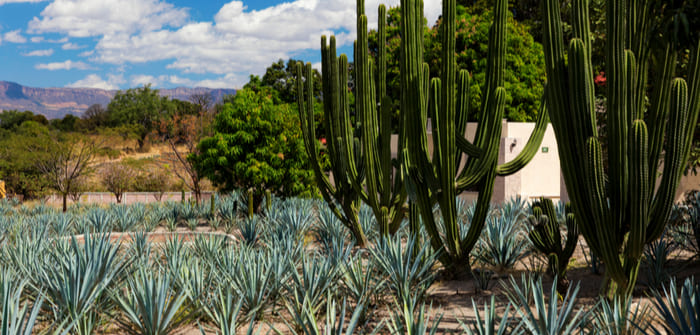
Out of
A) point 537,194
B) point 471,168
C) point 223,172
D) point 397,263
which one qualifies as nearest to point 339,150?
point 471,168

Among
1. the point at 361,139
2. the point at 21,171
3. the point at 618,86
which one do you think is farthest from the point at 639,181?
the point at 21,171

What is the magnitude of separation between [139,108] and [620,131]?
6310 centimetres

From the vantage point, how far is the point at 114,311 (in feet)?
16.0

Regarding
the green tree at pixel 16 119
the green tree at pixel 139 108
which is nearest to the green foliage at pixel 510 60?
the green tree at pixel 139 108

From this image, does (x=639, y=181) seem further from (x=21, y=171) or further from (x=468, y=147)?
(x=21, y=171)

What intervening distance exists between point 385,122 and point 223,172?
25.6 feet

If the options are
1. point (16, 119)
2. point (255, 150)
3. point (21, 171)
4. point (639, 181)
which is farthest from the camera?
point (16, 119)

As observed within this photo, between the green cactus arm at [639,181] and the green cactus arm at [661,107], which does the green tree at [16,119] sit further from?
the green cactus arm at [639,181]

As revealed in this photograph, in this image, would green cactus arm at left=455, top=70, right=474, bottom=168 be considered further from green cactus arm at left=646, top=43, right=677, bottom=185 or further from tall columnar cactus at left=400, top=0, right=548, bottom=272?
green cactus arm at left=646, top=43, right=677, bottom=185

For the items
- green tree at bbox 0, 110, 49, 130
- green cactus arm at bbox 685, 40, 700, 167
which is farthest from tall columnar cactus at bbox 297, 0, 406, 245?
green tree at bbox 0, 110, 49, 130

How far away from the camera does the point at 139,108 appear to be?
61469 millimetres

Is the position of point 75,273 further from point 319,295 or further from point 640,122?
point 640,122

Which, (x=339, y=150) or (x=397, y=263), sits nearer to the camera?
(x=397, y=263)

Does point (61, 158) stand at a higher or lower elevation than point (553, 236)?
higher
